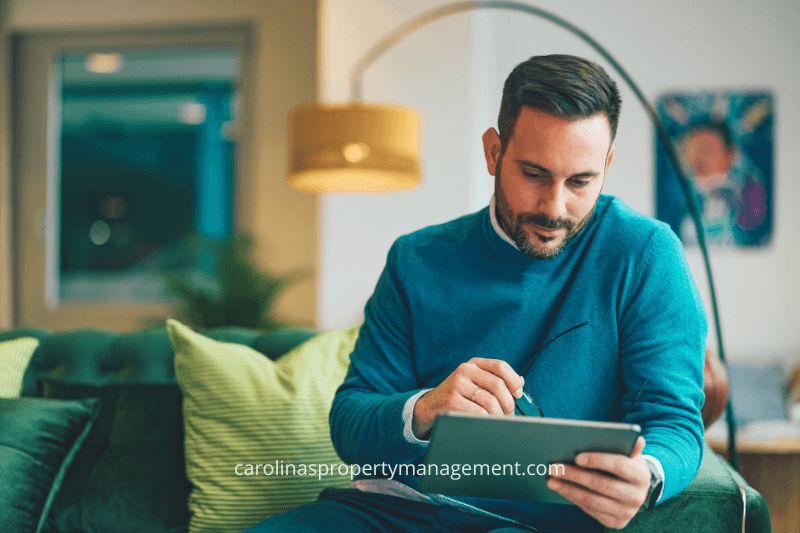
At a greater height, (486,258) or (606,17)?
(606,17)

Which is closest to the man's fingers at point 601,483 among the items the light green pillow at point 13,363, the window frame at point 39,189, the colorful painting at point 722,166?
the light green pillow at point 13,363

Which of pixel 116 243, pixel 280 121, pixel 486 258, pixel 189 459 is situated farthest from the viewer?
pixel 116 243

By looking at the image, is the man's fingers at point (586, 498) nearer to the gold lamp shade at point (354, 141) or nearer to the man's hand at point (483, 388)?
the man's hand at point (483, 388)

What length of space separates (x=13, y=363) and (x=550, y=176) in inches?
52.9

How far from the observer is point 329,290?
12.0 ft

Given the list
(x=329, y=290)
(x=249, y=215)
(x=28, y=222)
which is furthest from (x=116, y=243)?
(x=329, y=290)

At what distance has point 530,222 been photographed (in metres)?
1.31

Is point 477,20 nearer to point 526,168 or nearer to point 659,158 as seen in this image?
point 659,158

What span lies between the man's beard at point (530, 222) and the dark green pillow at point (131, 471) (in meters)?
0.90

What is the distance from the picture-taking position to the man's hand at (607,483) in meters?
1.04

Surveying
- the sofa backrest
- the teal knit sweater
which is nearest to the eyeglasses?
the teal knit sweater

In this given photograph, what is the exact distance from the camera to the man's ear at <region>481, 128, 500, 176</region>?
1.39 meters

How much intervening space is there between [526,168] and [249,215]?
3.58 meters

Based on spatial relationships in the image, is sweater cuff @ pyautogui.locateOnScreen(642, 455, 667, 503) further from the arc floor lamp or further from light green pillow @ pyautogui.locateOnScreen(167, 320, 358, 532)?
the arc floor lamp
